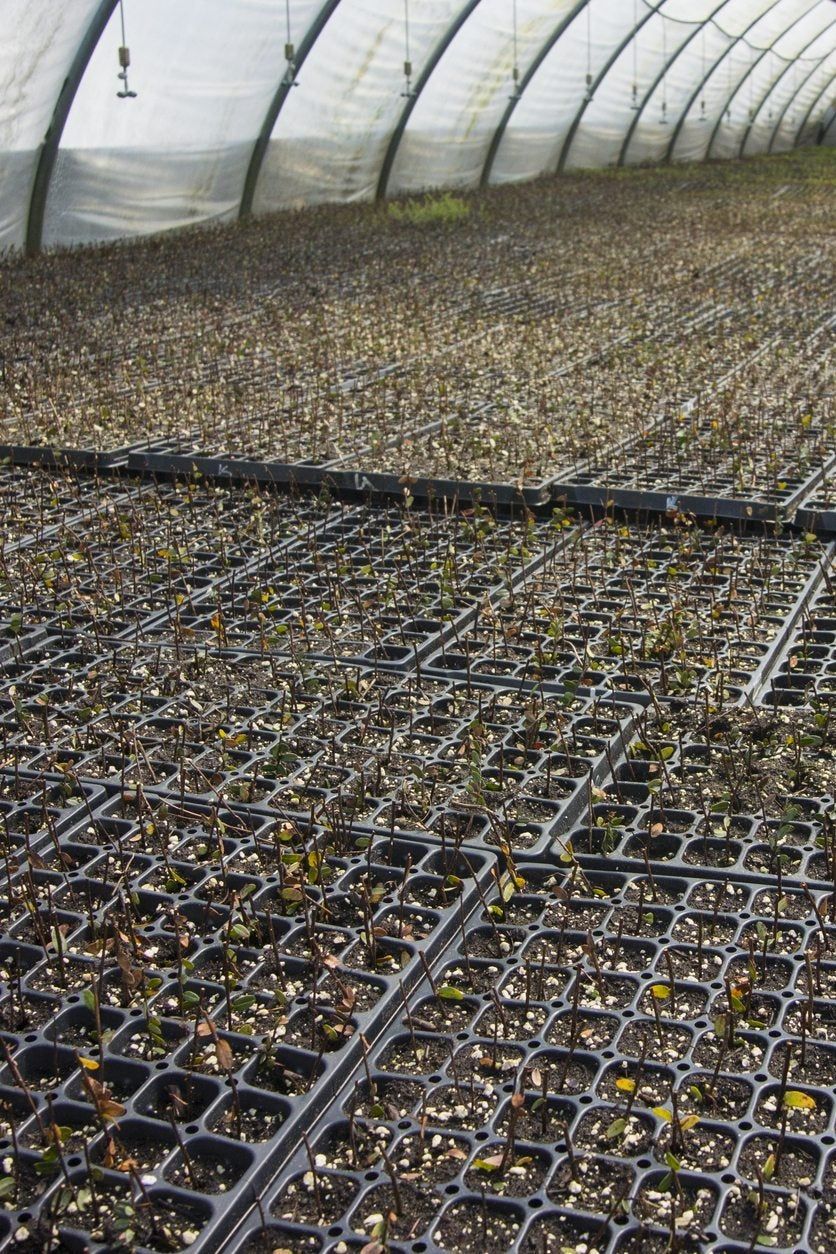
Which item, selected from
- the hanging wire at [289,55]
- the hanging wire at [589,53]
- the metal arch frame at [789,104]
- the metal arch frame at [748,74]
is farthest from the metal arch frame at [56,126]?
the metal arch frame at [789,104]

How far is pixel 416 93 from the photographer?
1791 centimetres

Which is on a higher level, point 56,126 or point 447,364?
point 56,126

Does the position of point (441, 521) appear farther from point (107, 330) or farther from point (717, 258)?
point (717, 258)

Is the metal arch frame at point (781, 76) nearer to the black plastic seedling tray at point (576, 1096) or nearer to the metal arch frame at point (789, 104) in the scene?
the metal arch frame at point (789, 104)

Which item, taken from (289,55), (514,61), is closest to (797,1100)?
(289,55)

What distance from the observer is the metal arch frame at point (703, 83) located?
2517 cm

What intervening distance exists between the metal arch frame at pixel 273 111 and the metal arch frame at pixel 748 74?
14976 mm

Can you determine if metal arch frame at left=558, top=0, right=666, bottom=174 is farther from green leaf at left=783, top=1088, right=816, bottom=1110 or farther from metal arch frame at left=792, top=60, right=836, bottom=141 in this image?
green leaf at left=783, top=1088, right=816, bottom=1110

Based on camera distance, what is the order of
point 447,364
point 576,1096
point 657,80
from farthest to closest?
point 657,80, point 447,364, point 576,1096

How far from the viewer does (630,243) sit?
14.7m

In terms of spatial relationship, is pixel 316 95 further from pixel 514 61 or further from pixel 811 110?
pixel 811 110

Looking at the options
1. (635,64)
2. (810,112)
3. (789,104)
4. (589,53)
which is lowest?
(810,112)

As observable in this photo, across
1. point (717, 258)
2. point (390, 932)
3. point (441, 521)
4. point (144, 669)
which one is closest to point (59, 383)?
point (441, 521)

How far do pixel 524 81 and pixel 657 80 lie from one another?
6738mm
